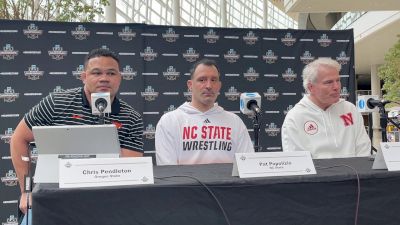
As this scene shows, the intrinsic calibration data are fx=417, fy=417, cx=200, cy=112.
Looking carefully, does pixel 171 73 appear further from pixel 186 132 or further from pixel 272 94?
pixel 186 132

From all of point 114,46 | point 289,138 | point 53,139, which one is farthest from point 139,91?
point 53,139

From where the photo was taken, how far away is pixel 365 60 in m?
19.2

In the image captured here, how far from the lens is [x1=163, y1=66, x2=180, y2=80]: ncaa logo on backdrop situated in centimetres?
497

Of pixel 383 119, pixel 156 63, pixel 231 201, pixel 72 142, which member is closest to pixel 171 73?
pixel 156 63

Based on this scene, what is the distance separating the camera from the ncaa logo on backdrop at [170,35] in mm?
4970

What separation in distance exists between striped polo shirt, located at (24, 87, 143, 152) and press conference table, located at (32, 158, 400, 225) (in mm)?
1010

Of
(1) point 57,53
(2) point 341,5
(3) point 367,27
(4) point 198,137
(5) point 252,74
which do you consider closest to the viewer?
(4) point 198,137

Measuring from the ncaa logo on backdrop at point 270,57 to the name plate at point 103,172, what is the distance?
4173mm

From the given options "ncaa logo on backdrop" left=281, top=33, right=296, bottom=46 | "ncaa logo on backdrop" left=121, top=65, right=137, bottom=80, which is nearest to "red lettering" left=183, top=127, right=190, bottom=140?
"ncaa logo on backdrop" left=121, top=65, right=137, bottom=80

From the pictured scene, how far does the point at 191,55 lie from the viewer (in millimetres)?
5043

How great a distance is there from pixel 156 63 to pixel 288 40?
67.4 inches

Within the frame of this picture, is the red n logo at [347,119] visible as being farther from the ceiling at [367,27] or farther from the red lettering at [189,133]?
the ceiling at [367,27]

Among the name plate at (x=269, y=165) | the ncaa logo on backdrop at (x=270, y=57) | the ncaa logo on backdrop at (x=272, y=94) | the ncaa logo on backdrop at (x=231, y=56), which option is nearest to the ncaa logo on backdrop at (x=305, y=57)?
the ncaa logo on backdrop at (x=270, y=57)

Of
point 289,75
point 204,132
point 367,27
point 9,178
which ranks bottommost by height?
point 9,178
